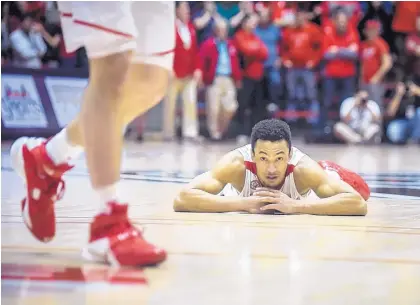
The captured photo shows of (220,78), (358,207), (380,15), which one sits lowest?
(220,78)

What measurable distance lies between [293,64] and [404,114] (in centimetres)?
160

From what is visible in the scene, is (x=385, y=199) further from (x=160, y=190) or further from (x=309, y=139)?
(x=309, y=139)

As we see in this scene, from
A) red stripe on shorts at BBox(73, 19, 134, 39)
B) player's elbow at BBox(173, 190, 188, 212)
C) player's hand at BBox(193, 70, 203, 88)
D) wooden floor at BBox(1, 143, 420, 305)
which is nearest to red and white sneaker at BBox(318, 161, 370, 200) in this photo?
wooden floor at BBox(1, 143, 420, 305)

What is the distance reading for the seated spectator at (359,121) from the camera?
8.63 m

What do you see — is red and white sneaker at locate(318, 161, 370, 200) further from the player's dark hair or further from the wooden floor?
the player's dark hair

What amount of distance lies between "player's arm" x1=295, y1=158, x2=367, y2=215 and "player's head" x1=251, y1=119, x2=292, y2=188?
5.1 inches

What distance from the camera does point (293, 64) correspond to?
880 cm

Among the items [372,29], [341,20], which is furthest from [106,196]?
[372,29]

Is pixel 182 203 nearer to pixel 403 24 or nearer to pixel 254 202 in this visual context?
pixel 254 202

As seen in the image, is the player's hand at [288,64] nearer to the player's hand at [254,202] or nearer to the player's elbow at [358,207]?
the player's elbow at [358,207]

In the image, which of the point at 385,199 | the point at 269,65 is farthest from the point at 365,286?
the point at 269,65

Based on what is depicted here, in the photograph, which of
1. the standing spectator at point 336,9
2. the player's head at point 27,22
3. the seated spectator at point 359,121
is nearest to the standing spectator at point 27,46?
the player's head at point 27,22

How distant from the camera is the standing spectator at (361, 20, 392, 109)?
349 inches

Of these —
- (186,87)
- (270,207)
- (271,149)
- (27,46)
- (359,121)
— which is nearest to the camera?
(271,149)
